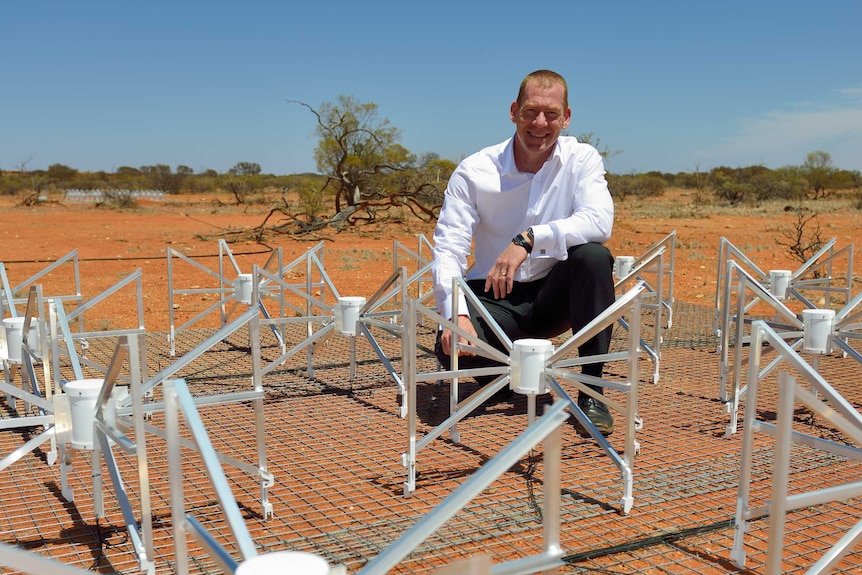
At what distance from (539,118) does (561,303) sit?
96 cm

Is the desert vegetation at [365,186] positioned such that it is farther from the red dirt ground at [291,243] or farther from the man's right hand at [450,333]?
the man's right hand at [450,333]

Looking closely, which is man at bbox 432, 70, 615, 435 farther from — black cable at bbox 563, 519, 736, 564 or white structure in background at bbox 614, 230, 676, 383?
black cable at bbox 563, 519, 736, 564

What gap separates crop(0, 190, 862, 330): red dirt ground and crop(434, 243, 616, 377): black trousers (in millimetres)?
4535

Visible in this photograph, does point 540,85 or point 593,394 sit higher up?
point 540,85

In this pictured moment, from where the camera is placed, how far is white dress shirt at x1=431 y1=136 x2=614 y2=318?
12.4ft

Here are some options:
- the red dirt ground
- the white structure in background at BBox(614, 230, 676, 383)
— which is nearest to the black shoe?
the white structure in background at BBox(614, 230, 676, 383)

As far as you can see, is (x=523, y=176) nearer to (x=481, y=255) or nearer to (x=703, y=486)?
(x=481, y=255)

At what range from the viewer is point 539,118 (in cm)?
374

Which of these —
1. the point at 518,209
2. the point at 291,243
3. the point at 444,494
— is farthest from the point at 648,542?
the point at 291,243


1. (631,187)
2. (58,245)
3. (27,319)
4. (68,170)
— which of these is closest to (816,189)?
(631,187)

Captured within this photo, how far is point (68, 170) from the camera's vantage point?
53969 mm

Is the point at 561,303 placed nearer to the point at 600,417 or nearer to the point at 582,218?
the point at 582,218

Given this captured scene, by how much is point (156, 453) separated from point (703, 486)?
2508 mm

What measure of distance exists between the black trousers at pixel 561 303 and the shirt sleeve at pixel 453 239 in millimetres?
263
